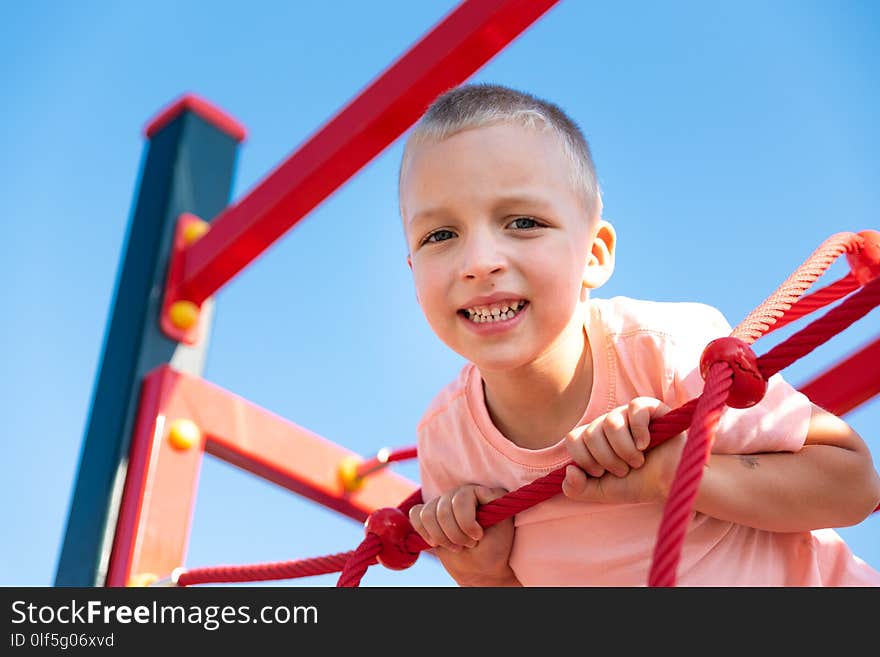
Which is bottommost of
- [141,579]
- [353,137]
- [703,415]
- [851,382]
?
[703,415]

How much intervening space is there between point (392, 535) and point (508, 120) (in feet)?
1.23

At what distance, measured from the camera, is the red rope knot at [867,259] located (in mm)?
871

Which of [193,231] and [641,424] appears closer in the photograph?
[641,424]

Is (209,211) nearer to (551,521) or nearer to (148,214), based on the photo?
(148,214)

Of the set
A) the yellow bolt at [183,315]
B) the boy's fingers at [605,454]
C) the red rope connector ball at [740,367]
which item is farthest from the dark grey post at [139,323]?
the red rope connector ball at [740,367]

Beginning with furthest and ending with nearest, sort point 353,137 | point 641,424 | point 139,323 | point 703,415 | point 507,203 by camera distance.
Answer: point 139,323 < point 353,137 < point 507,203 < point 641,424 < point 703,415

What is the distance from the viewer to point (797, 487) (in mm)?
742

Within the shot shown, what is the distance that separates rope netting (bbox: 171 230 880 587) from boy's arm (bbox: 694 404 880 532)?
0.09 metres

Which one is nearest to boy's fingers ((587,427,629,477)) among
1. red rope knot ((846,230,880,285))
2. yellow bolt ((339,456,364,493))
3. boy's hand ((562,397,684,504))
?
boy's hand ((562,397,684,504))

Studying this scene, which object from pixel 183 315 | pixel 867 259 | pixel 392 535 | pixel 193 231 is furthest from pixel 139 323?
pixel 867 259

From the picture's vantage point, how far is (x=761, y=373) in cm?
60

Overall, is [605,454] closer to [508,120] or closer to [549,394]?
[549,394]
